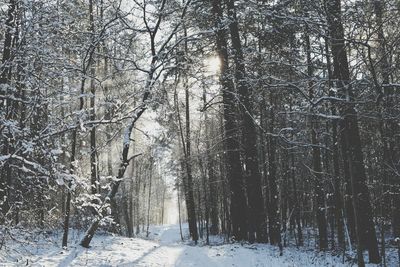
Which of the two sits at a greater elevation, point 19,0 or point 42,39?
point 19,0

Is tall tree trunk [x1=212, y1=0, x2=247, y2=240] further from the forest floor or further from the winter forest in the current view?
the forest floor

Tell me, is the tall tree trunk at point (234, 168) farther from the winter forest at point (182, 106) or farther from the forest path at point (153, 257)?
the forest path at point (153, 257)

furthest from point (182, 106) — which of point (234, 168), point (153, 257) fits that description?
point (153, 257)

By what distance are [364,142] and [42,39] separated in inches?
645

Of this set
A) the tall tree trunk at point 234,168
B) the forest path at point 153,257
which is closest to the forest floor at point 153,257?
the forest path at point 153,257

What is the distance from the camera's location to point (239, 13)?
1797 cm

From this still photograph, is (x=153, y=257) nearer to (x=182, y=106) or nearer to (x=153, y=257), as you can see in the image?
(x=153, y=257)

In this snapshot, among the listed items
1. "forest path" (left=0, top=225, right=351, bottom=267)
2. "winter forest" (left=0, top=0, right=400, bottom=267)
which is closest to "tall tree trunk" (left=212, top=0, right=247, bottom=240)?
"winter forest" (left=0, top=0, right=400, bottom=267)

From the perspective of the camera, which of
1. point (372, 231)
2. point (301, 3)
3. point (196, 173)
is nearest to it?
point (301, 3)

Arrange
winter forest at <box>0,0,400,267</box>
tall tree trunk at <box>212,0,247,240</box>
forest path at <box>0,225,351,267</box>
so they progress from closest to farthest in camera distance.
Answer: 1. winter forest at <box>0,0,400,267</box>
2. forest path at <box>0,225,351,267</box>
3. tall tree trunk at <box>212,0,247,240</box>

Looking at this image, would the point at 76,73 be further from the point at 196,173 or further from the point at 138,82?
the point at 196,173

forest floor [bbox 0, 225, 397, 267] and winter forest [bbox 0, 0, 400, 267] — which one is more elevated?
winter forest [bbox 0, 0, 400, 267]

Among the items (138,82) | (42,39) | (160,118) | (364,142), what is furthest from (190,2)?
(364,142)

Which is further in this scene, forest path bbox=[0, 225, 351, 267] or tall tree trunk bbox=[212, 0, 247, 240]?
tall tree trunk bbox=[212, 0, 247, 240]
